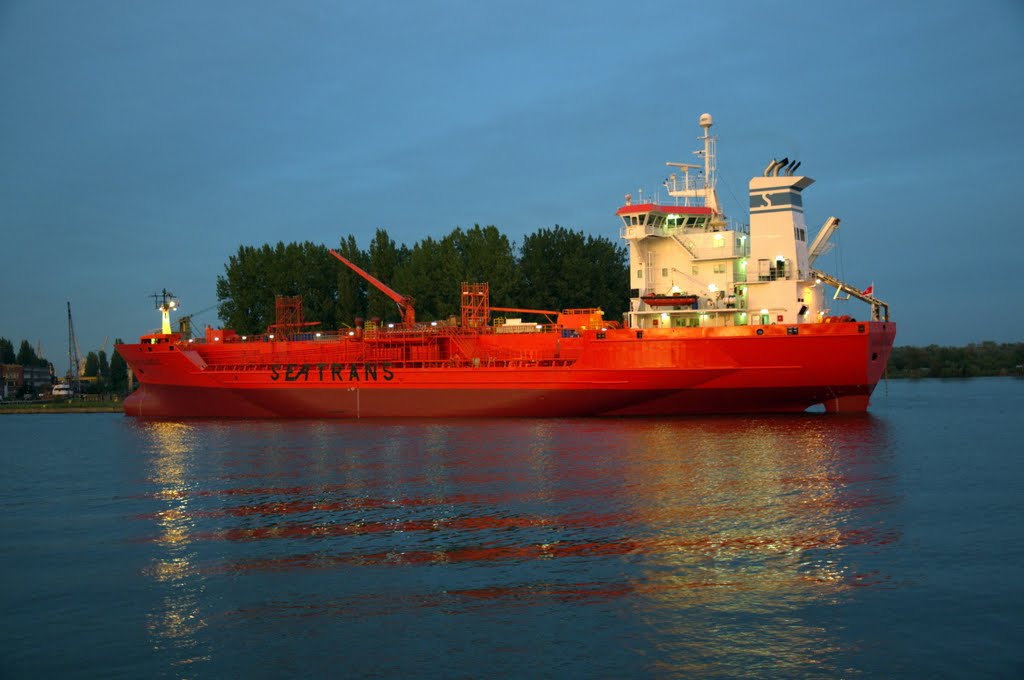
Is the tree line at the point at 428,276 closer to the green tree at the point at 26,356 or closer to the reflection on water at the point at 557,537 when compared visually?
the reflection on water at the point at 557,537

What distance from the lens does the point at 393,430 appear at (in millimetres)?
34812

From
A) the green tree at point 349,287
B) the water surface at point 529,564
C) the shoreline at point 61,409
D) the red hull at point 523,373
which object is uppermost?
the green tree at point 349,287

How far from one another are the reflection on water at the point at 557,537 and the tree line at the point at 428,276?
103ft

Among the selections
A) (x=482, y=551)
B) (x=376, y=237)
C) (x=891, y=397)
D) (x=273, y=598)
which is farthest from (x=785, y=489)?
(x=376, y=237)

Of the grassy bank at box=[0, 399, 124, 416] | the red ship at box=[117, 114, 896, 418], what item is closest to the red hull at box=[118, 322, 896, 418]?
the red ship at box=[117, 114, 896, 418]

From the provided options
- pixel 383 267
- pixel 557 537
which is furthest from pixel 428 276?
pixel 557 537

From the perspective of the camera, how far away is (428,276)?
5994 centimetres

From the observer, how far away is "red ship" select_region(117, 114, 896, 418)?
32.2 m

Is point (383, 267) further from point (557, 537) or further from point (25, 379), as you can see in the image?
point (25, 379)

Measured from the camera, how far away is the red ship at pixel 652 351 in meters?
32.2

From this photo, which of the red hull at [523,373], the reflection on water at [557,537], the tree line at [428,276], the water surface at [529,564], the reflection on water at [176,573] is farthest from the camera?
the tree line at [428,276]

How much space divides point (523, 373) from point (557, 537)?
20.5 metres

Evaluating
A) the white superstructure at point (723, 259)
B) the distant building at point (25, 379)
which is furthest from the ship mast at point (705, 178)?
the distant building at point (25, 379)

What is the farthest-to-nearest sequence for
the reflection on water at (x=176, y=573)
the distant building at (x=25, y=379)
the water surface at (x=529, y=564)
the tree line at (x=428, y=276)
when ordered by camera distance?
the distant building at (x=25, y=379) → the tree line at (x=428, y=276) → the reflection on water at (x=176, y=573) → the water surface at (x=529, y=564)
